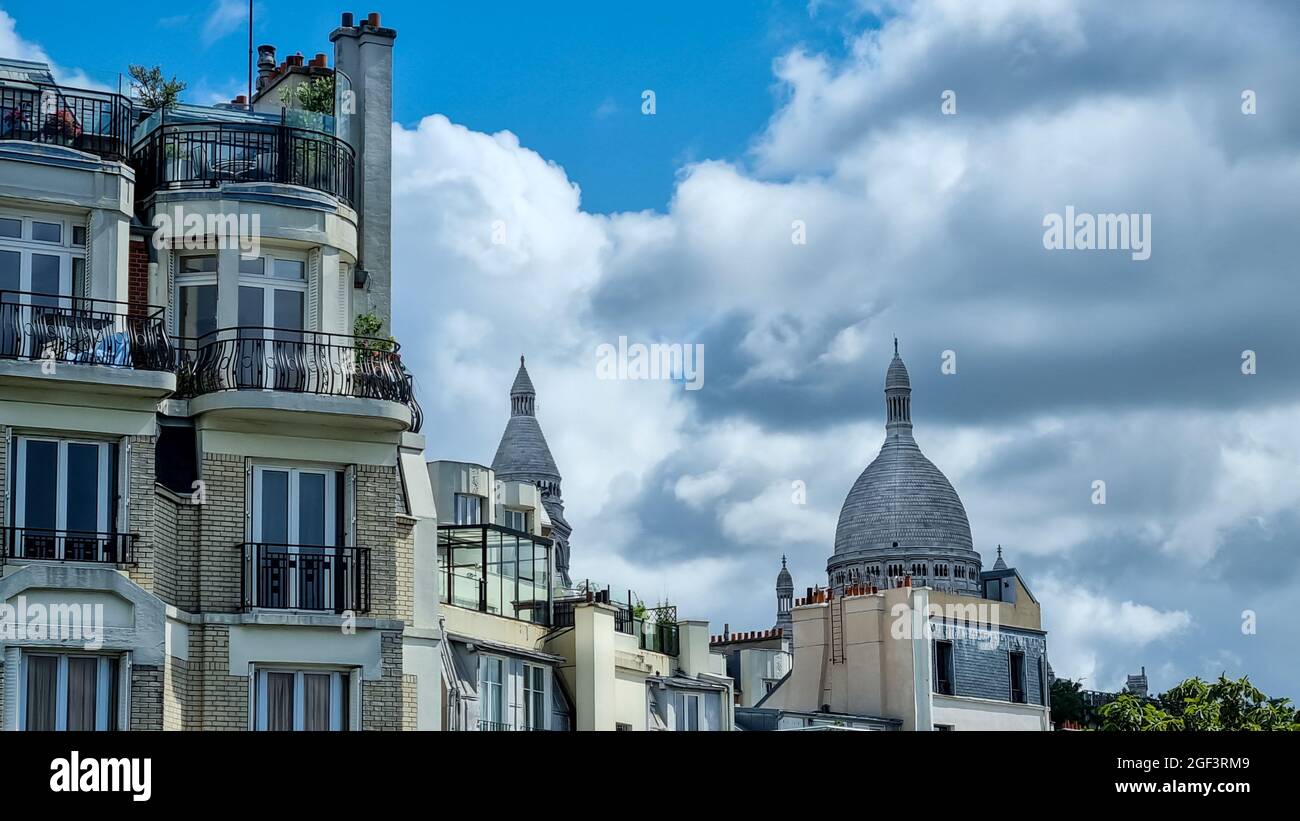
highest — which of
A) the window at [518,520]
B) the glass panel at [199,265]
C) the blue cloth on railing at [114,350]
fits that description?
the window at [518,520]

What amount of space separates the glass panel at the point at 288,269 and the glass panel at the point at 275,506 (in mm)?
3708

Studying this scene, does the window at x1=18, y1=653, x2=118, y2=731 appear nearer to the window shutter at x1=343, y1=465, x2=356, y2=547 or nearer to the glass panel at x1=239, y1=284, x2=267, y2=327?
the window shutter at x1=343, y1=465, x2=356, y2=547

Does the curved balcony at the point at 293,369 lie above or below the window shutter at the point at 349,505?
above

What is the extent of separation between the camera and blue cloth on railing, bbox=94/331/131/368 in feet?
105

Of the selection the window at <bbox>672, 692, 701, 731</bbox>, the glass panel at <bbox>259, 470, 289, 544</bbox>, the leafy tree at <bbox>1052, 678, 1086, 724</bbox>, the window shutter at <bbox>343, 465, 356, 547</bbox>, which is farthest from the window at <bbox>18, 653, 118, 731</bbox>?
the leafy tree at <bbox>1052, 678, 1086, 724</bbox>

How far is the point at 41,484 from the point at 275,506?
3859 millimetres

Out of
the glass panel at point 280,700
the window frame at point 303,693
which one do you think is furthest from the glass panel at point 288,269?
the glass panel at point 280,700

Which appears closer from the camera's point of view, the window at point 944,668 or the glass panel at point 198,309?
the glass panel at point 198,309

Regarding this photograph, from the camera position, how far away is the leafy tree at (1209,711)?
60438 mm

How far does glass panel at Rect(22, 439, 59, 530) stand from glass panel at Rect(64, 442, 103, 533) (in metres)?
0.21

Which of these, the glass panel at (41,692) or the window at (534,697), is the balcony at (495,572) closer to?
the window at (534,697)

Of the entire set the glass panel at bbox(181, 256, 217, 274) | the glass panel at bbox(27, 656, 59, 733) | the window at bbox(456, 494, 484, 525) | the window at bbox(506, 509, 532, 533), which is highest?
the window at bbox(506, 509, 532, 533)

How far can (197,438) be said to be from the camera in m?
33.4
